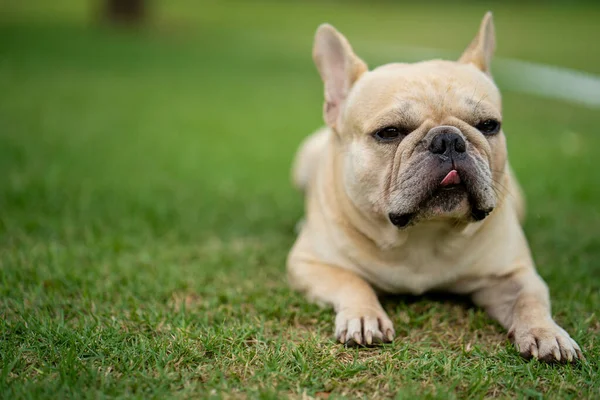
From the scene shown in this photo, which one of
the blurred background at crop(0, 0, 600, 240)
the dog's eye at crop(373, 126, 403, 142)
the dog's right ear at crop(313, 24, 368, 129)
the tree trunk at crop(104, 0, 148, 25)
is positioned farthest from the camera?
the tree trunk at crop(104, 0, 148, 25)

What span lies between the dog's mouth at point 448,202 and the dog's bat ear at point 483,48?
3.33ft

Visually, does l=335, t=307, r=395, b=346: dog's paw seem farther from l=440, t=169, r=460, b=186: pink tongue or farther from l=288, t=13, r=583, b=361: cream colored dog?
l=440, t=169, r=460, b=186: pink tongue

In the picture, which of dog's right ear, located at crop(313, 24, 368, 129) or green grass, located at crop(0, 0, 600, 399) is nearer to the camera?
green grass, located at crop(0, 0, 600, 399)

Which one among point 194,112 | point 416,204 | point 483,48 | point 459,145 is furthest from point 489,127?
point 194,112

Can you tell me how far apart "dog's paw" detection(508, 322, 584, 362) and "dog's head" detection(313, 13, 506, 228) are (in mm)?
582

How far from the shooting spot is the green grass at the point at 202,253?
9.07 feet

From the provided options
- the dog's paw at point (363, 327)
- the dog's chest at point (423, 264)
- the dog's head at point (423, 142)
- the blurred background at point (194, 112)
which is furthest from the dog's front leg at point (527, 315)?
the blurred background at point (194, 112)

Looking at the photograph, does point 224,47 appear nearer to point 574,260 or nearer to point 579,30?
point 579,30

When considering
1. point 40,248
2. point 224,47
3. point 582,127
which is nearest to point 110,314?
point 40,248

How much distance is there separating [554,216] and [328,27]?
101 inches

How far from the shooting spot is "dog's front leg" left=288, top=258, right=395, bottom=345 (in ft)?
10.1

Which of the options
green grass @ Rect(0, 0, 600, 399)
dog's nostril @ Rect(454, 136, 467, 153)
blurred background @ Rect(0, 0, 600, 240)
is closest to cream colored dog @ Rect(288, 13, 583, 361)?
dog's nostril @ Rect(454, 136, 467, 153)

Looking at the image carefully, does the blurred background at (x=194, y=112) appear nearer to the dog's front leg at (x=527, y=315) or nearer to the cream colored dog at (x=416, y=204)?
the cream colored dog at (x=416, y=204)

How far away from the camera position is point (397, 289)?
3537 mm
